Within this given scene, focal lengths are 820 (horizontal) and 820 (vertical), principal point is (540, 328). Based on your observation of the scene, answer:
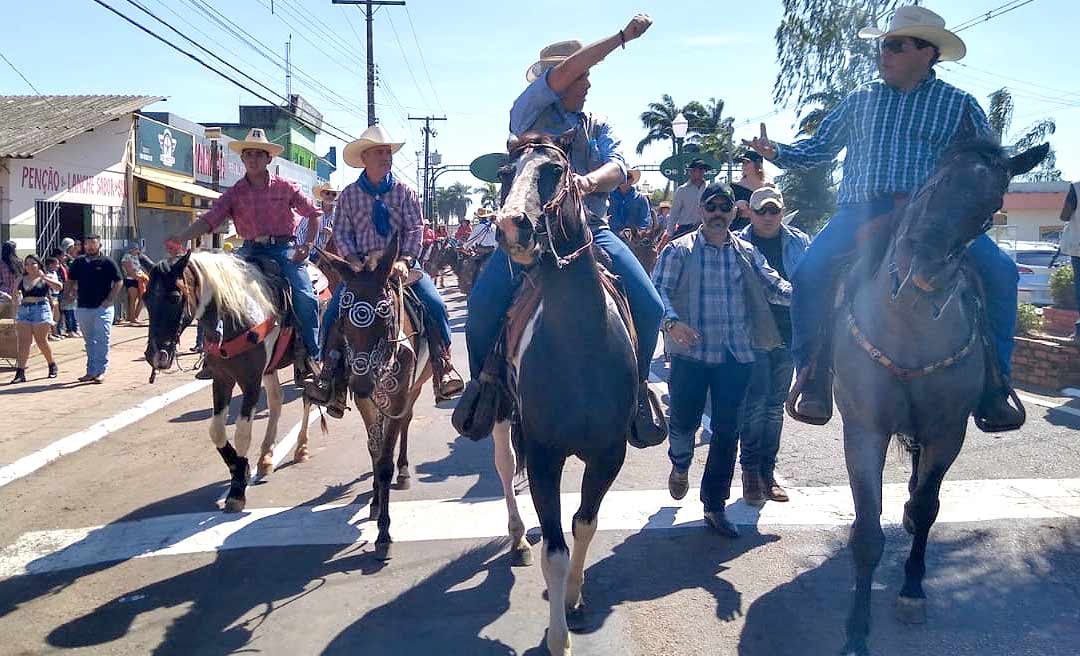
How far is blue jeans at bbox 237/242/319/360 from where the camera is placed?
744 centimetres

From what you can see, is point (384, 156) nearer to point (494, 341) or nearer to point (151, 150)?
point (494, 341)

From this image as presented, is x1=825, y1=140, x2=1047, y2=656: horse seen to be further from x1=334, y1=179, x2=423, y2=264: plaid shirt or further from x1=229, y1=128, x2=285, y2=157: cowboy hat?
x1=229, y1=128, x2=285, y2=157: cowboy hat

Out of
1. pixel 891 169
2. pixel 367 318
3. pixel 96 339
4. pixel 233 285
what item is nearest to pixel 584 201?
→ pixel 891 169

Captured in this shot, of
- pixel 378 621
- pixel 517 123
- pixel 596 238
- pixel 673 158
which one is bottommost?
pixel 378 621

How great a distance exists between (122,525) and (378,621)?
2.69m

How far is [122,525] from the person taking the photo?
606 centimetres

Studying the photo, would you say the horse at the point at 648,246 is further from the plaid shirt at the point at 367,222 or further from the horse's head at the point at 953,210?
the horse's head at the point at 953,210

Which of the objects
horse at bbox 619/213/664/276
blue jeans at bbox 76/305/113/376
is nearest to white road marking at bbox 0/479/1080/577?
blue jeans at bbox 76/305/113/376

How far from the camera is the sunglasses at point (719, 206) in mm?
5742

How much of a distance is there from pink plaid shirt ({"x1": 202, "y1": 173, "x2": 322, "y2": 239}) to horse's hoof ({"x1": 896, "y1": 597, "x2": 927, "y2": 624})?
225 inches

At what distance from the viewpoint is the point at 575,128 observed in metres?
4.22

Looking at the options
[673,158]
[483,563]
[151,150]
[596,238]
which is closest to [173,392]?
[483,563]

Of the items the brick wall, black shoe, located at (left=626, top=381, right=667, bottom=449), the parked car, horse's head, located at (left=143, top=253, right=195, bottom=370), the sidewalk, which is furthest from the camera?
the parked car

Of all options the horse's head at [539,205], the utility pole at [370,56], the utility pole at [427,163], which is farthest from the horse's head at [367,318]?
the utility pole at [427,163]
